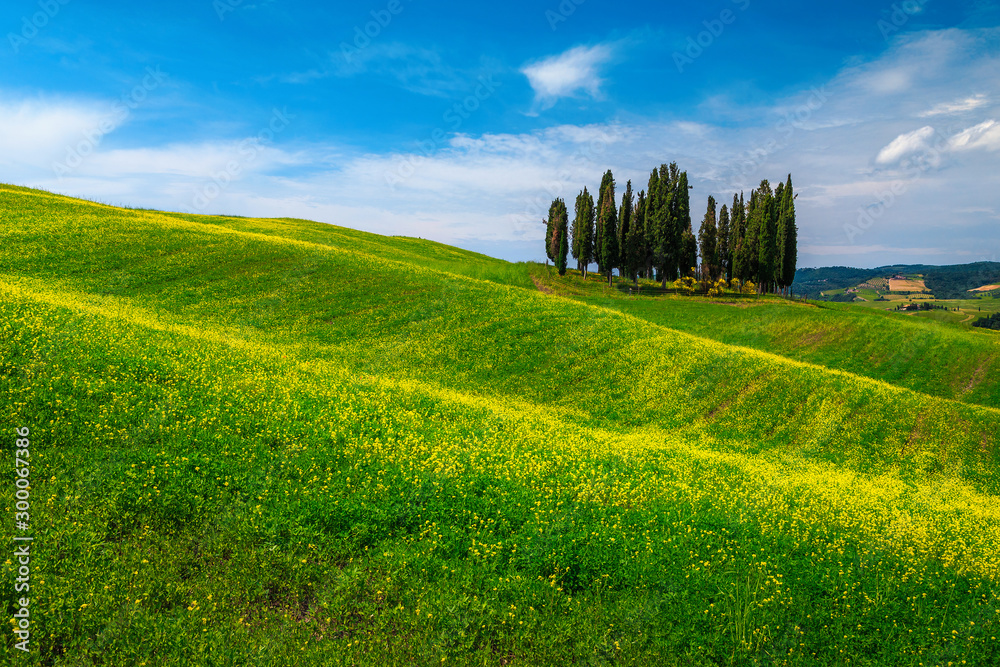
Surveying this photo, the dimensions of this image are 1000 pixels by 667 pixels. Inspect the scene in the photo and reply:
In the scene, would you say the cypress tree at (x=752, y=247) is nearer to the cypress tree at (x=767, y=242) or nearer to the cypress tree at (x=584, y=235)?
the cypress tree at (x=767, y=242)

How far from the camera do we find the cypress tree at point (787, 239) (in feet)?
256

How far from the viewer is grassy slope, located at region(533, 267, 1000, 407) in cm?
3941

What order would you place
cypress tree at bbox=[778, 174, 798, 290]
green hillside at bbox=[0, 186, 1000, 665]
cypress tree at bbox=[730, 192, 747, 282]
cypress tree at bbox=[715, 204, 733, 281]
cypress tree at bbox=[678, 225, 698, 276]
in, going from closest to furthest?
green hillside at bbox=[0, 186, 1000, 665]
cypress tree at bbox=[778, 174, 798, 290]
cypress tree at bbox=[730, 192, 747, 282]
cypress tree at bbox=[678, 225, 698, 276]
cypress tree at bbox=[715, 204, 733, 281]

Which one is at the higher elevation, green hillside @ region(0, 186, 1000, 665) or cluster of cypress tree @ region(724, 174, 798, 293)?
cluster of cypress tree @ region(724, 174, 798, 293)

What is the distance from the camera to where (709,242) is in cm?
9469

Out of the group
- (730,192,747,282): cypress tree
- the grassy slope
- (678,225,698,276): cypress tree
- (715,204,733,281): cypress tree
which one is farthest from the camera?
(715,204,733,281): cypress tree

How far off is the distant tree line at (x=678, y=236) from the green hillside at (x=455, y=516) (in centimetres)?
6052

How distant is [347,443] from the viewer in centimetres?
1358

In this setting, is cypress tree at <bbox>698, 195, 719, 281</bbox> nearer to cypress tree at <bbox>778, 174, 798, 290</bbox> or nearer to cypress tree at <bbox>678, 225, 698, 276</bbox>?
cypress tree at <bbox>678, 225, 698, 276</bbox>

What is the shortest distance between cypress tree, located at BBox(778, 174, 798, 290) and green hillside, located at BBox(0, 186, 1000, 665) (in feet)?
192

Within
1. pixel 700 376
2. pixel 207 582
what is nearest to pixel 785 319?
pixel 700 376

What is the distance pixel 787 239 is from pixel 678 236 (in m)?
16.5

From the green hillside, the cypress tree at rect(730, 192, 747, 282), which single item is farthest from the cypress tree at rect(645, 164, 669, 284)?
the green hillside

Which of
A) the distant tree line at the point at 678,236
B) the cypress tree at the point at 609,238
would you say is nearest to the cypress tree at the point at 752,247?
the distant tree line at the point at 678,236
